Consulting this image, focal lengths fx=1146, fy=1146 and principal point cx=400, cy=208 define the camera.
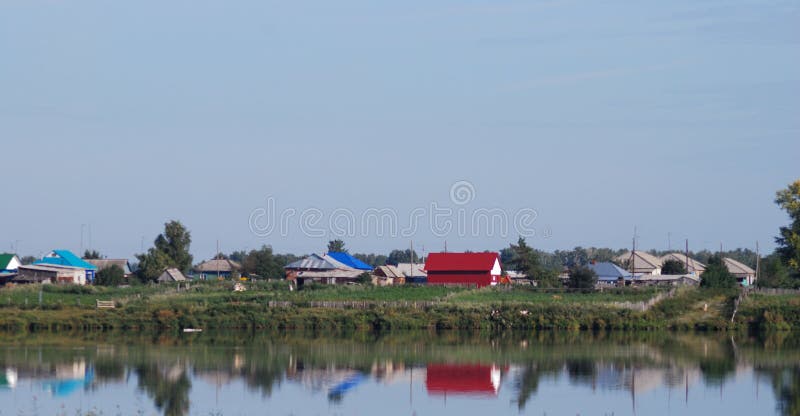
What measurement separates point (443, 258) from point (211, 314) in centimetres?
2965

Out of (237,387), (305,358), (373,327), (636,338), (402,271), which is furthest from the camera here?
(402,271)

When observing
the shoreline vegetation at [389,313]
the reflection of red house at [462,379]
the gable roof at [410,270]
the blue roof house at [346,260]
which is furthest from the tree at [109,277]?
the reflection of red house at [462,379]

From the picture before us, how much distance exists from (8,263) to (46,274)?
4.49 meters

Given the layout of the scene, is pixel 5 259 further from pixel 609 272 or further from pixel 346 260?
pixel 609 272

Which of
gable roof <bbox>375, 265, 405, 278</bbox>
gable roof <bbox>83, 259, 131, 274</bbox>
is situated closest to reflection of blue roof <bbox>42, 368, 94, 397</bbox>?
gable roof <bbox>375, 265, 405, 278</bbox>

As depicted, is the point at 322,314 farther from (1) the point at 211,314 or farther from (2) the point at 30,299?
(2) the point at 30,299

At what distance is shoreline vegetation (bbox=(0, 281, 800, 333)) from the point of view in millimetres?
57750

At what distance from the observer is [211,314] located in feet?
194

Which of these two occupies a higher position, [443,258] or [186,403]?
[443,258]

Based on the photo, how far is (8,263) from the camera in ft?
280

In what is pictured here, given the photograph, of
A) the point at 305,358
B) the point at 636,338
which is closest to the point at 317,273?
the point at 636,338

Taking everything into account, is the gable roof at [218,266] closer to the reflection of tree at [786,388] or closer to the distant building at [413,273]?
the distant building at [413,273]

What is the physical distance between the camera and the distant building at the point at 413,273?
103 meters

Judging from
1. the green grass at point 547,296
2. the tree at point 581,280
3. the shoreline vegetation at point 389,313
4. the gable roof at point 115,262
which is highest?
the gable roof at point 115,262
